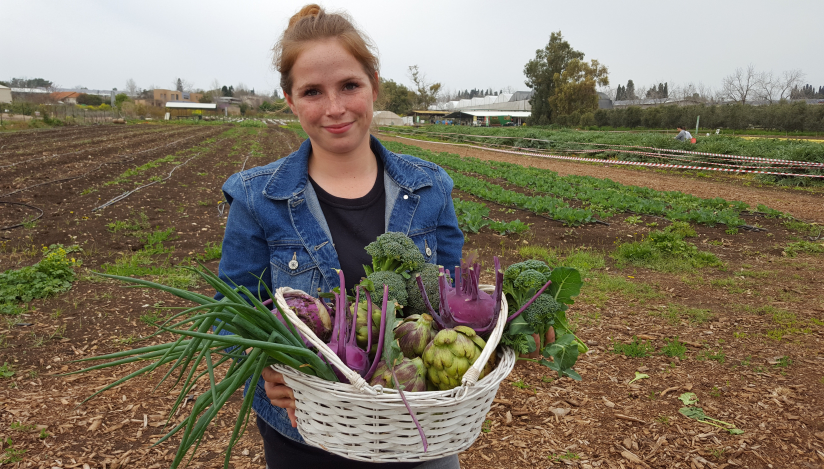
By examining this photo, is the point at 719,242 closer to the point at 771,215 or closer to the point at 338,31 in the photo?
the point at 771,215

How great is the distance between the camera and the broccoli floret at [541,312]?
1.43 meters

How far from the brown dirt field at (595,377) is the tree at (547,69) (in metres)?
48.3

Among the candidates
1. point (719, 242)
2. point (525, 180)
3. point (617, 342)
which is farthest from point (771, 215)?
point (617, 342)

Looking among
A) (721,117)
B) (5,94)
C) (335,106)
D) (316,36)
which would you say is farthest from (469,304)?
(5,94)

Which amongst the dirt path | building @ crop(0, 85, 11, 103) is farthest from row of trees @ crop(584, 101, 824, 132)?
building @ crop(0, 85, 11, 103)

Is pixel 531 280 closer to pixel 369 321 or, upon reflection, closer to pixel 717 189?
pixel 369 321

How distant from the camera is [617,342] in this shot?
4.59 m

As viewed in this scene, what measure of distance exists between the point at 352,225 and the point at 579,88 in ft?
161

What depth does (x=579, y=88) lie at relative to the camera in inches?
1807

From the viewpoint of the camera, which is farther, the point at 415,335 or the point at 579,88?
the point at 579,88

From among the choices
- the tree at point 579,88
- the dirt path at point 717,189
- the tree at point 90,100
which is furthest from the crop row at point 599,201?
the tree at point 90,100

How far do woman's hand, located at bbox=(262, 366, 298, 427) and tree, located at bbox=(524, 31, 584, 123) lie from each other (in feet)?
177

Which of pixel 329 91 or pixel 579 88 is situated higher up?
pixel 579 88

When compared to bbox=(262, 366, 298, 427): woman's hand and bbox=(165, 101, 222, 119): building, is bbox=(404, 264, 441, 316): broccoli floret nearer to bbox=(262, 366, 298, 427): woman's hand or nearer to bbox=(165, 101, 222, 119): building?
bbox=(262, 366, 298, 427): woman's hand
